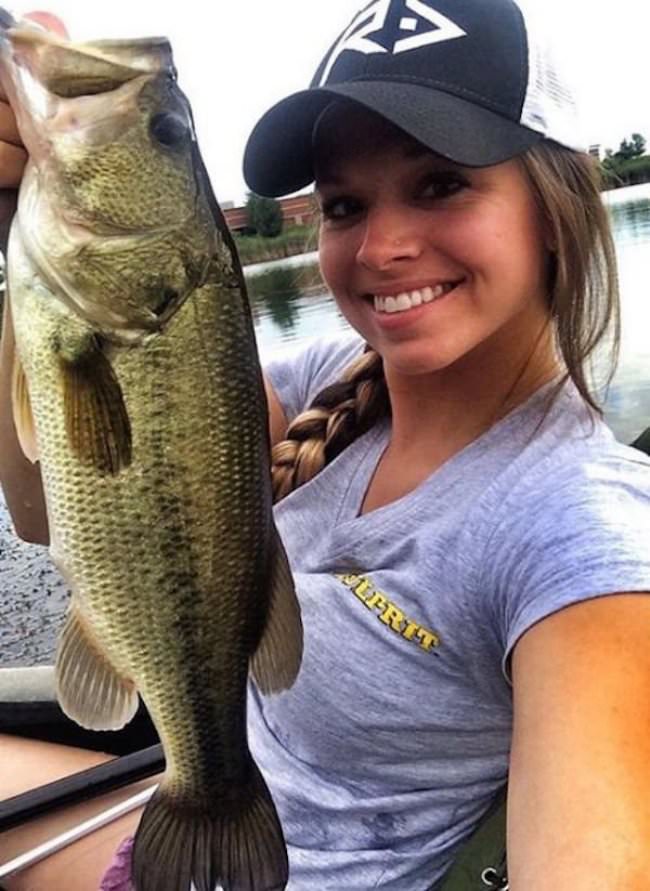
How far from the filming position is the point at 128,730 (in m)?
2.92

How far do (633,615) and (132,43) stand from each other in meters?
1.03

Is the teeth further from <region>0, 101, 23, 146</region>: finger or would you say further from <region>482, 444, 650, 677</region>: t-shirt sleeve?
<region>0, 101, 23, 146</region>: finger

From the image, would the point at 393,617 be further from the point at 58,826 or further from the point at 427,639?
the point at 58,826

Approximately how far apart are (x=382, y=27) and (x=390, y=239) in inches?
14.1

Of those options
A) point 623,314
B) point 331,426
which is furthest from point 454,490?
point 623,314

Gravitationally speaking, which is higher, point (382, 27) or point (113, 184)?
point (382, 27)

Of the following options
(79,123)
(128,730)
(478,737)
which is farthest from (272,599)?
(128,730)

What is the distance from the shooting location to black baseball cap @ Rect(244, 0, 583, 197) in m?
1.49

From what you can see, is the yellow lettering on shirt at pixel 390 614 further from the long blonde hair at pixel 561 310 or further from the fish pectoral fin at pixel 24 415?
the fish pectoral fin at pixel 24 415

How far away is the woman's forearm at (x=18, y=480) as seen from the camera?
1591mm

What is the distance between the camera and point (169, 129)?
4.70 ft

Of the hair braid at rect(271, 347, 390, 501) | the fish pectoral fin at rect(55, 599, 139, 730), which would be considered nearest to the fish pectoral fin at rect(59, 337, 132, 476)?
the fish pectoral fin at rect(55, 599, 139, 730)

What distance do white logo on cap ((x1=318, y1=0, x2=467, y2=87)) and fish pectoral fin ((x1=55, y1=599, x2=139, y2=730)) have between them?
0.99 metres

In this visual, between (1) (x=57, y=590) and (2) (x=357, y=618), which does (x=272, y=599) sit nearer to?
(2) (x=357, y=618)
